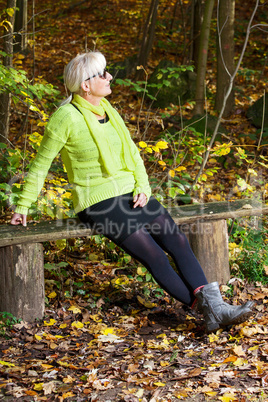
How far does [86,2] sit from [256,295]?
11.9m

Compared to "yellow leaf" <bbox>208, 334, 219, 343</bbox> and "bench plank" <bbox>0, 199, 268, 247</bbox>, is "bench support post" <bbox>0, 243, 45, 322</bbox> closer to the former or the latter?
"bench plank" <bbox>0, 199, 268, 247</bbox>

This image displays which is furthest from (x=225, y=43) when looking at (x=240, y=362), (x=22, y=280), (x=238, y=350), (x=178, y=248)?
(x=240, y=362)

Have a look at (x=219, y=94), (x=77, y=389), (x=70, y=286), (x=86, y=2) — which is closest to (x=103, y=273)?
Answer: (x=70, y=286)

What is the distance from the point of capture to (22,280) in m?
3.21

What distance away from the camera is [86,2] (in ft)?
43.4

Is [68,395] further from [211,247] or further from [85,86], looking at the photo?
[85,86]

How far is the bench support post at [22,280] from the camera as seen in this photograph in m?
3.17

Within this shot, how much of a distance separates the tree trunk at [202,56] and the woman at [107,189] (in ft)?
14.2

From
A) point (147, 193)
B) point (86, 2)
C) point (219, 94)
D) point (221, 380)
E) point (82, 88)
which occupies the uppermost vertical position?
point (86, 2)

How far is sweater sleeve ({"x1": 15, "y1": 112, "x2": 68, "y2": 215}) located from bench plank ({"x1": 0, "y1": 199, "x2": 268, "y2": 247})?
266mm

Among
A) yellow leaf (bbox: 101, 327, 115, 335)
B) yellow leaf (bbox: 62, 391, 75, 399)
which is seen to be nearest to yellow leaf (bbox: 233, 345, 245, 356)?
yellow leaf (bbox: 101, 327, 115, 335)

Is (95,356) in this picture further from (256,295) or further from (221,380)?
(256,295)

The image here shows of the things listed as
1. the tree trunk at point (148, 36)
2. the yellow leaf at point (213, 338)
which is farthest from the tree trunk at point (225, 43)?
the yellow leaf at point (213, 338)

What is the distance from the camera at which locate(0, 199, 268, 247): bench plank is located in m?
3.14
